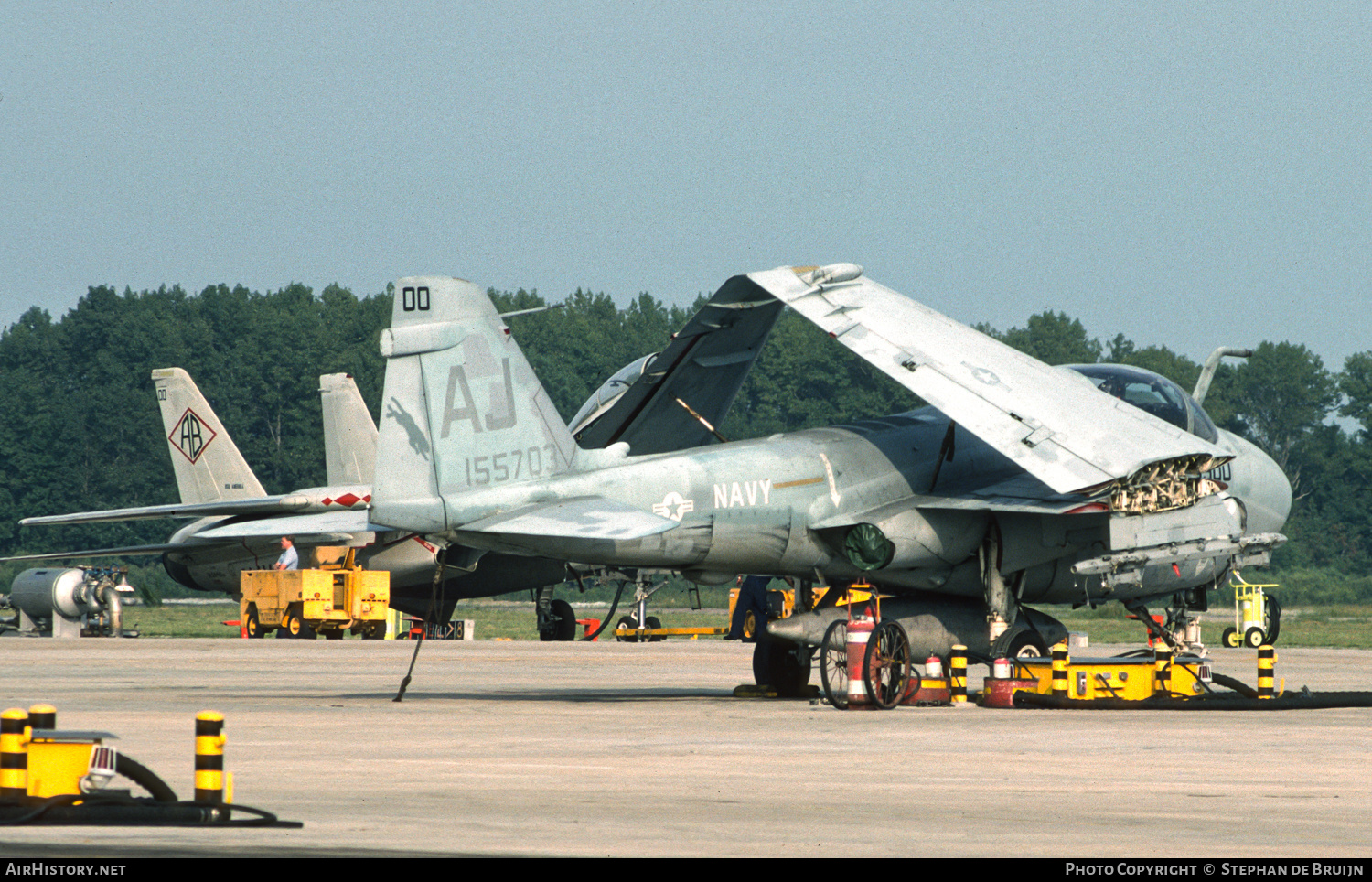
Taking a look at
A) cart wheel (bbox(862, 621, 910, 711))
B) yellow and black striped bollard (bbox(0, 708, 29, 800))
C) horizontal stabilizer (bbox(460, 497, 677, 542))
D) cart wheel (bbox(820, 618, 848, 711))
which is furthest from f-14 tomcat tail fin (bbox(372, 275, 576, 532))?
yellow and black striped bollard (bbox(0, 708, 29, 800))

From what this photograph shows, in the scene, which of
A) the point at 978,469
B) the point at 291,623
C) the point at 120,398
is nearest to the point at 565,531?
the point at 978,469

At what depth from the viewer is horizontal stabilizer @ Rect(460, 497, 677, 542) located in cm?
1612

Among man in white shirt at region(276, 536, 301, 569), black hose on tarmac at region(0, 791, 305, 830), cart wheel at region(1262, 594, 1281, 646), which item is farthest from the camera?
man in white shirt at region(276, 536, 301, 569)

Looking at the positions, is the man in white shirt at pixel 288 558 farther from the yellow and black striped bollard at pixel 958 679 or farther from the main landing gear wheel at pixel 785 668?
the yellow and black striped bollard at pixel 958 679

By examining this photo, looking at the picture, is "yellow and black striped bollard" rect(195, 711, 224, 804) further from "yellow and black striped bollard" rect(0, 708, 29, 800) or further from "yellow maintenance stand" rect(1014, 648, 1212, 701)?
"yellow maintenance stand" rect(1014, 648, 1212, 701)

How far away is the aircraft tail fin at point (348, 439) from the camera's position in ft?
140

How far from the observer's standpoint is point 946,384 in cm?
1697

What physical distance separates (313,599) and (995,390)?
973 inches

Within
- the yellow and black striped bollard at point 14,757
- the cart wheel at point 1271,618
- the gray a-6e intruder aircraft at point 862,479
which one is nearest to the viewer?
the yellow and black striped bollard at point 14,757

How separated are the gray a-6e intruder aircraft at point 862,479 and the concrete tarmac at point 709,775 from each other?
66.7 inches

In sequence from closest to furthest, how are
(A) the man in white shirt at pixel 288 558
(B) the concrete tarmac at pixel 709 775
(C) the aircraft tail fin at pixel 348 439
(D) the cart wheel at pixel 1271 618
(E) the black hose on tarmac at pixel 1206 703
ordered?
(B) the concrete tarmac at pixel 709 775 < (E) the black hose on tarmac at pixel 1206 703 < (D) the cart wheel at pixel 1271 618 < (A) the man in white shirt at pixel 288 558 < (C) the aircraft tail fin at pixel 348 439

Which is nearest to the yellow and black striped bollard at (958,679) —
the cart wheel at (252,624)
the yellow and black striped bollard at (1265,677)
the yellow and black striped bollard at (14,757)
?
the yellow and black striped bollard at (1265,677)

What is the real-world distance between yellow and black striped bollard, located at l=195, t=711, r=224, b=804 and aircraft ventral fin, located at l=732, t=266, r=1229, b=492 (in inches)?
382

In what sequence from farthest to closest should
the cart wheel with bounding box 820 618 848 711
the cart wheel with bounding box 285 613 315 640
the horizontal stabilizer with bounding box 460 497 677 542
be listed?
1. the cart wheel with bounding box 285 613 315 640
2. the cart wheel with bounding box 820 618 848 711
3. the horizontal stabilizer with bounding box 460 497 677 542
